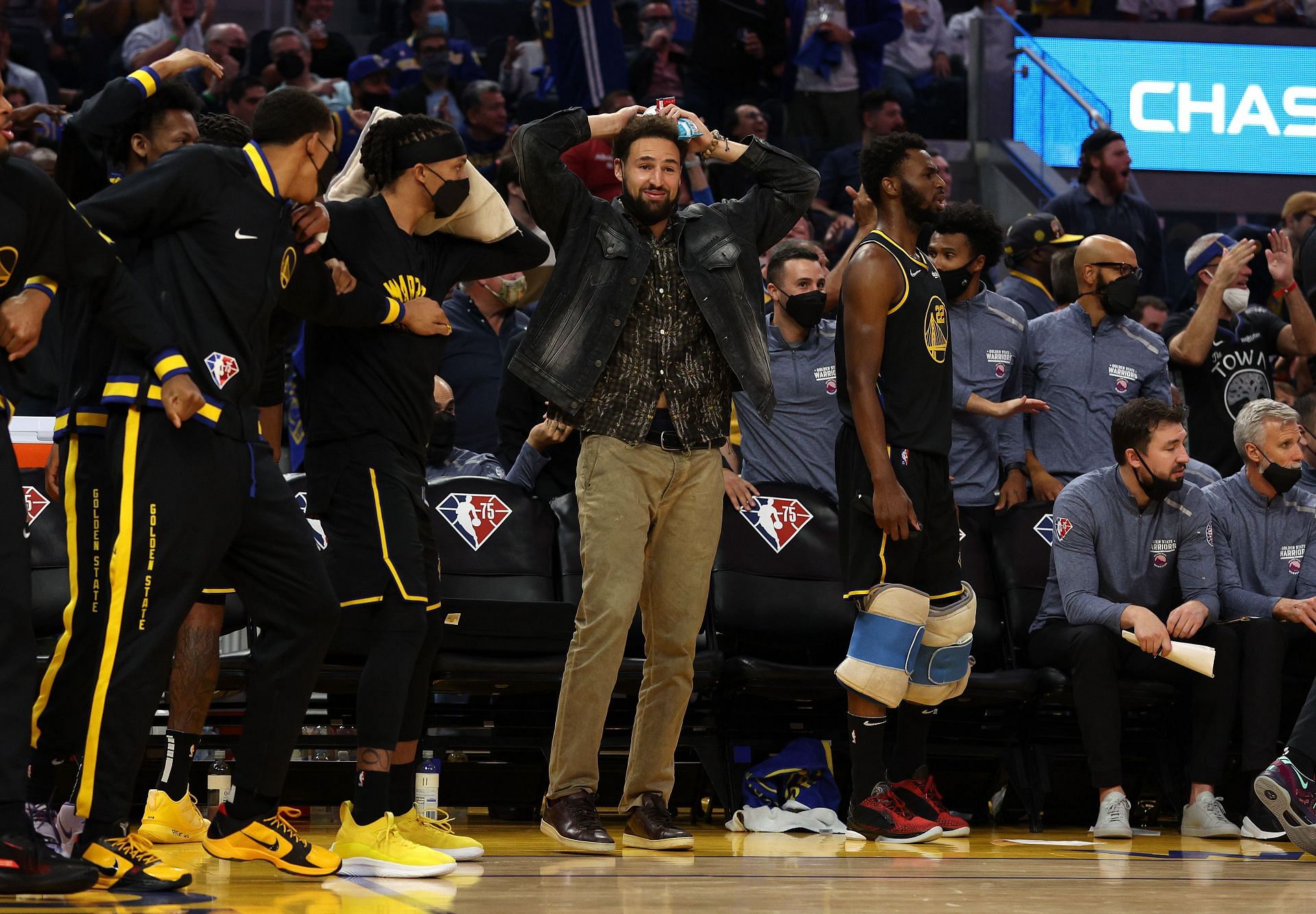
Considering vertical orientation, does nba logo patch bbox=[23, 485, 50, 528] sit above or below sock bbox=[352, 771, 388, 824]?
→ above

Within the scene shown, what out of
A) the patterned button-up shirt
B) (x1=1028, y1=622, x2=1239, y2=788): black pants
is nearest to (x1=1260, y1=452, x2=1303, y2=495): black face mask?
(x1=1028, y1=622, x2=1239, y2=788): black pants

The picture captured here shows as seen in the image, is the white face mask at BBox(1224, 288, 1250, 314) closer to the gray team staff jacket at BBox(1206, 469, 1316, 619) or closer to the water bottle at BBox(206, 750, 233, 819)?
the gray team staff jacket at BBox(1206, 469, 1316, 619)

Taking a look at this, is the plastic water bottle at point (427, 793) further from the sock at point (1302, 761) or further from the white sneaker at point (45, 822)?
the sock at point (1302, 761)

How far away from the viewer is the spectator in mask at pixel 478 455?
22.3 feet

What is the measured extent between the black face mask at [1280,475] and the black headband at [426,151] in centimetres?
399

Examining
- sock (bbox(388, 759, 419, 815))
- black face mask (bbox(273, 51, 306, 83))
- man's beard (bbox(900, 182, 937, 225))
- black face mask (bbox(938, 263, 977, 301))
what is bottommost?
sock (bbox(388, 759, 419, 815))

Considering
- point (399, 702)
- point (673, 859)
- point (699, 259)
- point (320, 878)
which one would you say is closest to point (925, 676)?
point (673, 859)

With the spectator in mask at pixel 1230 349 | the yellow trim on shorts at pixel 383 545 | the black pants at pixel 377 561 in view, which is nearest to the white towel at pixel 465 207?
the black pants at pixel 377 561

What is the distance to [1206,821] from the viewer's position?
6.28m

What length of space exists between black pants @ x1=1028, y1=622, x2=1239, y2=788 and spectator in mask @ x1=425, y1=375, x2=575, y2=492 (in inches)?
88.5

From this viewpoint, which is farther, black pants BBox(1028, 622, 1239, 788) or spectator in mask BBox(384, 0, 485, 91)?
spectator in mask BBox(384, 0, 485, 91)

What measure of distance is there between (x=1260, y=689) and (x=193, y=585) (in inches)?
174

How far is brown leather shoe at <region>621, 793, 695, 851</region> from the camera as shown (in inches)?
203

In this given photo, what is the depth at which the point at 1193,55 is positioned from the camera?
44.3 ft
